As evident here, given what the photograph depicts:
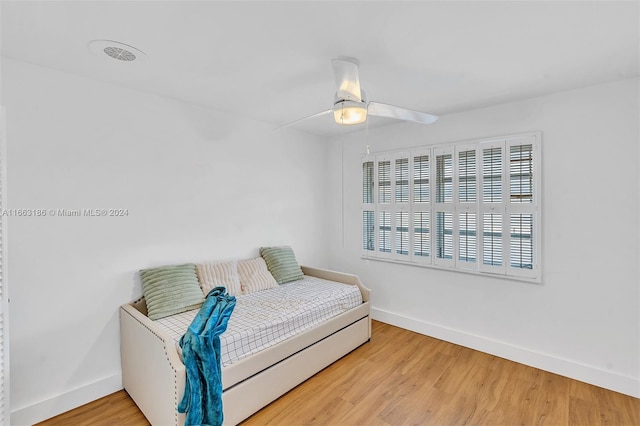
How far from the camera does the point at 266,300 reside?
9.27 ft

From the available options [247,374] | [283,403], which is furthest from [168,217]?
[283,403]

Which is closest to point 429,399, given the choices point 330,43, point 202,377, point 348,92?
point 202,377

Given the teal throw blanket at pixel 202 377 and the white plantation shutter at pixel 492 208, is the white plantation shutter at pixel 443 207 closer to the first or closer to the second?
the white plantation shutter at pixel 492 208

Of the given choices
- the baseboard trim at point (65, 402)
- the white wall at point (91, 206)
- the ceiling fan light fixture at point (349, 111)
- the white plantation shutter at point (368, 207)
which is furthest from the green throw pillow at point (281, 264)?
the ceiling fan light fixture at point (349, 111)

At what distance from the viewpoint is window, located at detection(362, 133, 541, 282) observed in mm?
2836

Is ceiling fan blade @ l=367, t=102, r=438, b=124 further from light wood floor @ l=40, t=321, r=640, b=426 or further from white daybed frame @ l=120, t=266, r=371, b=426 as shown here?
light wood floor @ l=40, t=321, r=640, b=426

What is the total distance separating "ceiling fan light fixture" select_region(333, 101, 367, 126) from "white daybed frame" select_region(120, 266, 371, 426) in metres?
1.75

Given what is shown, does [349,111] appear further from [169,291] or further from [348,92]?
[169,291]

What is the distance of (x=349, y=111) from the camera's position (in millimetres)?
2082

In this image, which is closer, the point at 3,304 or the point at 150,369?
the point at 3,304

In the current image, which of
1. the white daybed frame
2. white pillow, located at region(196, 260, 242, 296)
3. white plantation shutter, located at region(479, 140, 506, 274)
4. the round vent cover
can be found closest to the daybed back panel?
the white daybed frame

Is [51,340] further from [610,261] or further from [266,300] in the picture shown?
[610,261]

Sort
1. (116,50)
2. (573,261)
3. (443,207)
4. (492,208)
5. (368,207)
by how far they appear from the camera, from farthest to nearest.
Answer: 1. (368,207)
2. (443,207)
3. (492,208)
4. (573,261)
5. (116,50)

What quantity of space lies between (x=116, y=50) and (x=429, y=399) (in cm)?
330
